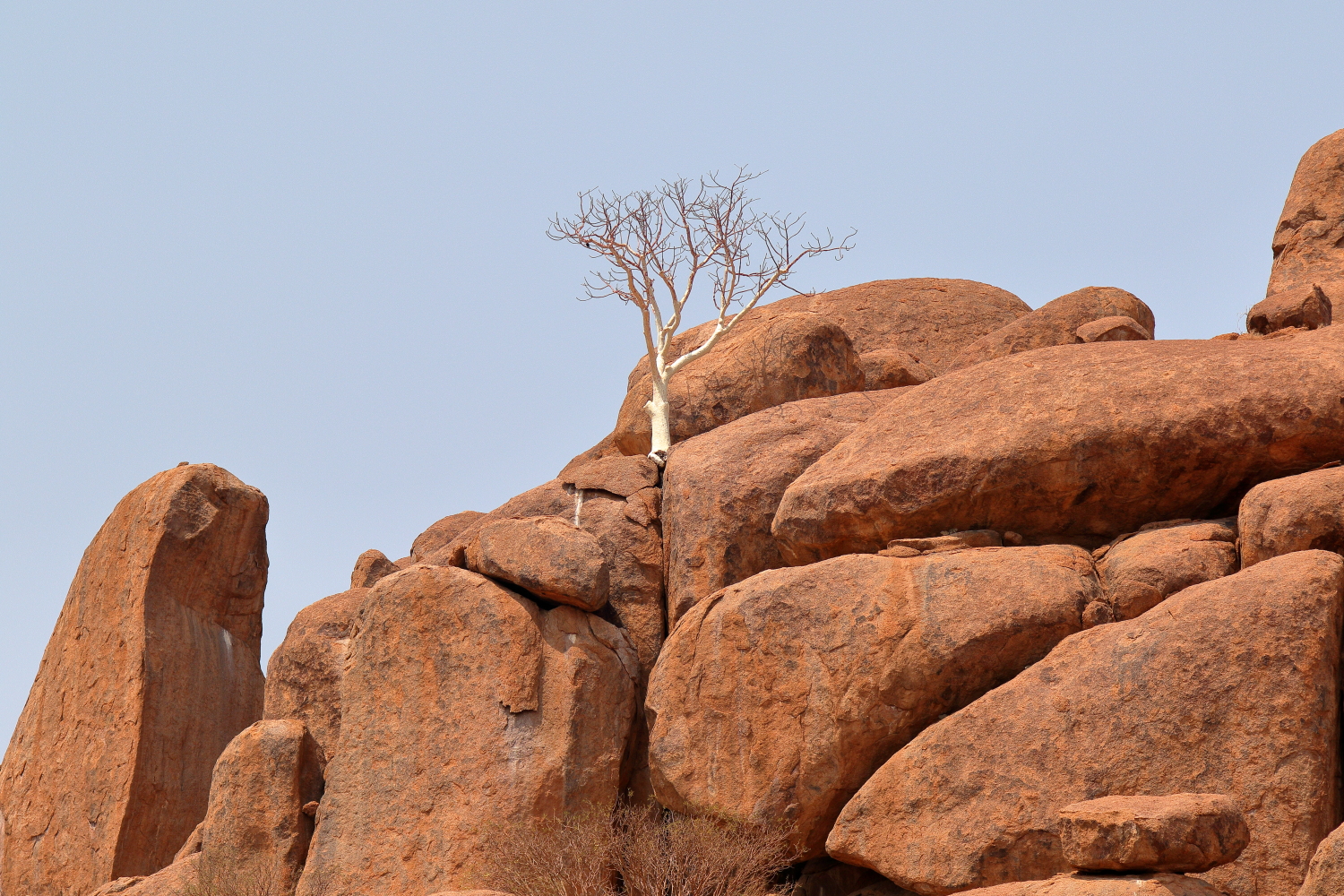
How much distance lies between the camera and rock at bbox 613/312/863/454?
1969 centimetres

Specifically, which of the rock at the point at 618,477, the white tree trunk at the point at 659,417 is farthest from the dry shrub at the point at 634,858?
the white tree trunk at the point at 659,417

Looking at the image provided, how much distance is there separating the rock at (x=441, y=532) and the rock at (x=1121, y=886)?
12926mm

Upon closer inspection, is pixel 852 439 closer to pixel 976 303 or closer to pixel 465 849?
pixel 465 849

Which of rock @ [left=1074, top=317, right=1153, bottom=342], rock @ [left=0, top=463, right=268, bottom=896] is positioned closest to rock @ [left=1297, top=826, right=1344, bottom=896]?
rock @ [left=1074, top=317, right=1153, bottom=342]

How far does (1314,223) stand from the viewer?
23.1 meters

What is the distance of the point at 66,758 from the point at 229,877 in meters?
5.83

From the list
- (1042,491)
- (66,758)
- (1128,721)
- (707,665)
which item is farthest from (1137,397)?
(66,758)

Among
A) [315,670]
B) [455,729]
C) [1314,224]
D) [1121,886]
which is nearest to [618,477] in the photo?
[455,729]

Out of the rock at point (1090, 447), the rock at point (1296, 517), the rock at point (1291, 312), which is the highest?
the rock at point (1291, 312)

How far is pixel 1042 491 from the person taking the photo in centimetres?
1401

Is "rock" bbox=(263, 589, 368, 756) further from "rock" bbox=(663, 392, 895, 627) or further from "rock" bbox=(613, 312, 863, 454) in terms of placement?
"rock" bbox=(613, 312, 863, 454)

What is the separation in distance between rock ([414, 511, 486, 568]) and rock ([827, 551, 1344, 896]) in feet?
33.1

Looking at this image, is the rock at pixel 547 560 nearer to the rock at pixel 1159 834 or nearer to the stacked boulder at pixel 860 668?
the stacked boulder at pixel 860 668

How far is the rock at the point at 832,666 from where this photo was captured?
41.4 ft
